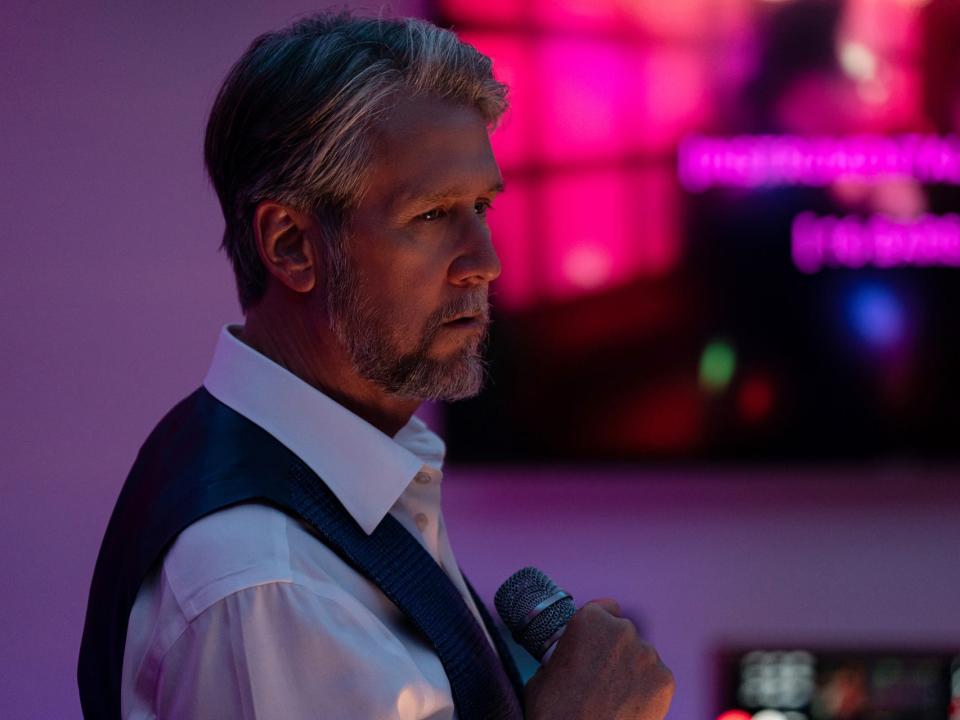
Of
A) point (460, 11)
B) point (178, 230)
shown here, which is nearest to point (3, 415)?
point (178, 230)

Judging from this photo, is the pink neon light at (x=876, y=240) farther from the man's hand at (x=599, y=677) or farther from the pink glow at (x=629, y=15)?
the man's hand at (x=599, y=677)

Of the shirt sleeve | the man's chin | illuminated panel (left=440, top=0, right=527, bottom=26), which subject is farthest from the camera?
illuminated panel (left=440, top=0, right=527, bottom=26)

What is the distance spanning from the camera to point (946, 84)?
7.73 feet

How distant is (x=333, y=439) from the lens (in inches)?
43.3

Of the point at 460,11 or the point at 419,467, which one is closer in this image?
the point at 419,467

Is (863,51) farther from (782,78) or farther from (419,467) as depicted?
(419,467)

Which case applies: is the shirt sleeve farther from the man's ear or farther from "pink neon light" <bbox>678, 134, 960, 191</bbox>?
"pink neon light" <bbox>678, 134, 960, 191</bbox>

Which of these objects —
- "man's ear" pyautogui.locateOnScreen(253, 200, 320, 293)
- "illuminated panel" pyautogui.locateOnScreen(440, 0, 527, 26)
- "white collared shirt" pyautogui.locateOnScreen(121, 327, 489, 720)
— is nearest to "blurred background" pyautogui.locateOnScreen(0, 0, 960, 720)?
"illuminated panel" pyautogui.locateOnScreen(440, 0, 527, 26)

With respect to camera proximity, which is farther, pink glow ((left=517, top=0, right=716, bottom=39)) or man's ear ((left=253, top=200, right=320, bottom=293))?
pink glow ((left=517, top=0, right=716, bottom=39))

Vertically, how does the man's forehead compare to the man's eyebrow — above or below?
above

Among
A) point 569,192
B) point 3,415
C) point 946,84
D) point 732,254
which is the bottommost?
point 3,415

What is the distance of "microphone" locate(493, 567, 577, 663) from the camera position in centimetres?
120

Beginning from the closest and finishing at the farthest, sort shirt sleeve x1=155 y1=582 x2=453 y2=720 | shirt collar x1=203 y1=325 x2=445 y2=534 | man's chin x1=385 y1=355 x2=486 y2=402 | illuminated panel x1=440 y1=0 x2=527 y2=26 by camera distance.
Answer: shirt sleeve x1=155 y1=582 x2=453 y2=720 → shirt collar x1=203 y1=325 x2=445 y2=534 → man's chin x1=385 y1=355 x2=486 y2=402 → illuminated panel x1=440 y1=0 x2=527 y2=26

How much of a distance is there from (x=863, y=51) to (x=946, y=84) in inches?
7.3
